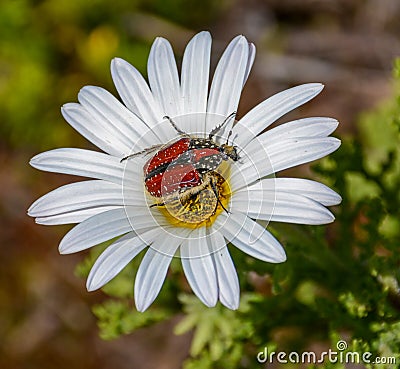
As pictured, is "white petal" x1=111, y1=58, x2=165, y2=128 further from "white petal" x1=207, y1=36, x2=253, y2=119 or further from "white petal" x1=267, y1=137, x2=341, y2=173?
"white petal" x1=267, y1=137, x2=341, y2=173

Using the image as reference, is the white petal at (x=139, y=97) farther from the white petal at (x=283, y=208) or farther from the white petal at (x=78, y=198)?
the white petal at (x=283, y=208)

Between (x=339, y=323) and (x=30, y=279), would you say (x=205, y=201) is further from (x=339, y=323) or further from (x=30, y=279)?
(x=30, y=279)

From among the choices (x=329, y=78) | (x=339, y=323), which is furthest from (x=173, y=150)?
(x=329, y=78)

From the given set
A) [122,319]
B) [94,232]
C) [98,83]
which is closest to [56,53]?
[98,83]

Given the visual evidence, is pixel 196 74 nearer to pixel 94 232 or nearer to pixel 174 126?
pixel 174 126

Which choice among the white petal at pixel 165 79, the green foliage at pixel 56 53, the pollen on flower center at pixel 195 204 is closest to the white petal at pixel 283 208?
the pollen on flower center at pixel 195 204
